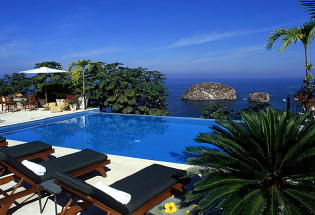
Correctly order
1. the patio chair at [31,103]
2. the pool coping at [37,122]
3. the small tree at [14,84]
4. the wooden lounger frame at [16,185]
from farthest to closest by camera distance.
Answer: the small tree at [14,84] → the patio chair at [31,103] → the pool coping at [37,122] → the wooden lounger frame at [16,185]

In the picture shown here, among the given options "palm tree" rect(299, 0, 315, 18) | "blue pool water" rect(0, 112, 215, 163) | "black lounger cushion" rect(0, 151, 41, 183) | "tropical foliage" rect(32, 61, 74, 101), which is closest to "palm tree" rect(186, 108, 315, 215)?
"palm tree" rect(299, 0, 315, 18)

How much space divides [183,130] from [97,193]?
7.56 meters

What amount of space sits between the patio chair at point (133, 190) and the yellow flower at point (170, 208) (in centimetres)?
20

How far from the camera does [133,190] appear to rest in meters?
3.56

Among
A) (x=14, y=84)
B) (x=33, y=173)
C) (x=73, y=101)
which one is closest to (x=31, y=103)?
(x=73, y=101)

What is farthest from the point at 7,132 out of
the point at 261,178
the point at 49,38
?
the point at 49,38

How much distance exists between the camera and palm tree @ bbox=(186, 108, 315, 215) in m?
2.45

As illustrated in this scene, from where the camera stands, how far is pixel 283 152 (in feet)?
9.41

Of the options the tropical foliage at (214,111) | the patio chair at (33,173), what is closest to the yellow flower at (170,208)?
the patio chair at (33,173)

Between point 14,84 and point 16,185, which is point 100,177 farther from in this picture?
point 14,84

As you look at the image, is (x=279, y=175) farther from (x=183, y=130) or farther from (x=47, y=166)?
(x=183, y=130)

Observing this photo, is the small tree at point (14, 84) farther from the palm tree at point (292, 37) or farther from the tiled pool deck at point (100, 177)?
the palm tree at point (292, 37)

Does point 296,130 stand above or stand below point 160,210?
above

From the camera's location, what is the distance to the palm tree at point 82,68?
14336 millimetres
